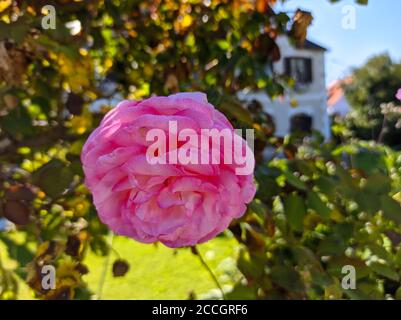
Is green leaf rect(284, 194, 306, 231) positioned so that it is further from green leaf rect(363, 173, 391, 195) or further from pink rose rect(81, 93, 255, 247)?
pink rose rect(81, 93, 255, 247)

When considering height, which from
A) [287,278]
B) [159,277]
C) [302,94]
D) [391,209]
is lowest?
[159,277]

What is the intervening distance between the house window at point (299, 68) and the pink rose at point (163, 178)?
1.58m

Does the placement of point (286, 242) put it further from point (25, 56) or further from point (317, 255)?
point (25, 56)

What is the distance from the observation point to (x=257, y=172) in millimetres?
1271

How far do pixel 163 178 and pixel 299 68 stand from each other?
1.82 meters

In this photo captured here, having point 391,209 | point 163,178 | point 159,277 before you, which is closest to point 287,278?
point 391,209

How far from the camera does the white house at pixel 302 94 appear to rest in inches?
79.7

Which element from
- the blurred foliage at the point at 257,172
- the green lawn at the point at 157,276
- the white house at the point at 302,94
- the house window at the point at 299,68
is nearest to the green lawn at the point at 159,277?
the green lawn at the point at 157,276

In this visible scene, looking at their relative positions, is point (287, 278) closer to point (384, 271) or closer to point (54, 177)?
point (384, 271)

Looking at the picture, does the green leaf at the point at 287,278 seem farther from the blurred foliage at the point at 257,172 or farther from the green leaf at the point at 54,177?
the green leaf at the point at 54,177

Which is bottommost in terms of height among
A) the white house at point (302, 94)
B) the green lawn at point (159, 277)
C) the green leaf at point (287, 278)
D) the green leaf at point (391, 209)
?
the green lawn at point (159, 277)

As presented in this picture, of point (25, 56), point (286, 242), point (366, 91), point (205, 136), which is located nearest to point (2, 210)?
point (25, 56)

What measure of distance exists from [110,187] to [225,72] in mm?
931

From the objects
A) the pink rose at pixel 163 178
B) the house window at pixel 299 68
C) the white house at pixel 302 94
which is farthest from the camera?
the house window at pixel 299 68
